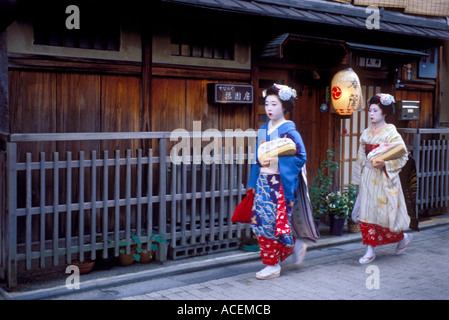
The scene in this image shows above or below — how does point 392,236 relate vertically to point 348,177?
below

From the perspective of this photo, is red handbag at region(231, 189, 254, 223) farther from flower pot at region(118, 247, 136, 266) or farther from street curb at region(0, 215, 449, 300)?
flower pot at region(118, 247, 136, 266)

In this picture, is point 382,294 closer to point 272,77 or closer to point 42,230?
point 42,230

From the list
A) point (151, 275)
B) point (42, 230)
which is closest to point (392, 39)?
point (151, 275)

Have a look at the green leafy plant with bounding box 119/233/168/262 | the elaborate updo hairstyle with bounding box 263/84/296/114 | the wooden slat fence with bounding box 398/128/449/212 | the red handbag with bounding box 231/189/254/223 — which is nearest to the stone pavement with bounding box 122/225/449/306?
the red handbag with bounding box 231/189/254/223

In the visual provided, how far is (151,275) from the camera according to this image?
6609 mm

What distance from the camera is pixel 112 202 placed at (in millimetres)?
6645

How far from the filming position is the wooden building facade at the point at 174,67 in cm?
666

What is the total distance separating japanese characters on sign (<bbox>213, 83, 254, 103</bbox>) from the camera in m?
8.20

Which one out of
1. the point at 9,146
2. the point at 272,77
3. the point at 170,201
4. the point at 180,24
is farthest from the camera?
the point at 272,77

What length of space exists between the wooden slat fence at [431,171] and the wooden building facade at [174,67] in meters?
1.27

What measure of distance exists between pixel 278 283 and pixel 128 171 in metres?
2.30

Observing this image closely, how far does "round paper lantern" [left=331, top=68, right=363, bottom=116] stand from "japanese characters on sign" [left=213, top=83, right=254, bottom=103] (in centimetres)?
150

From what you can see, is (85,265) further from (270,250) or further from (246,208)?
(270,250)

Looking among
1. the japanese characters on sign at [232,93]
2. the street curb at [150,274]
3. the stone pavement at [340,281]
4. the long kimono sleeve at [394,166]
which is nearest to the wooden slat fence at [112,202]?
the street curb at [150,274]
